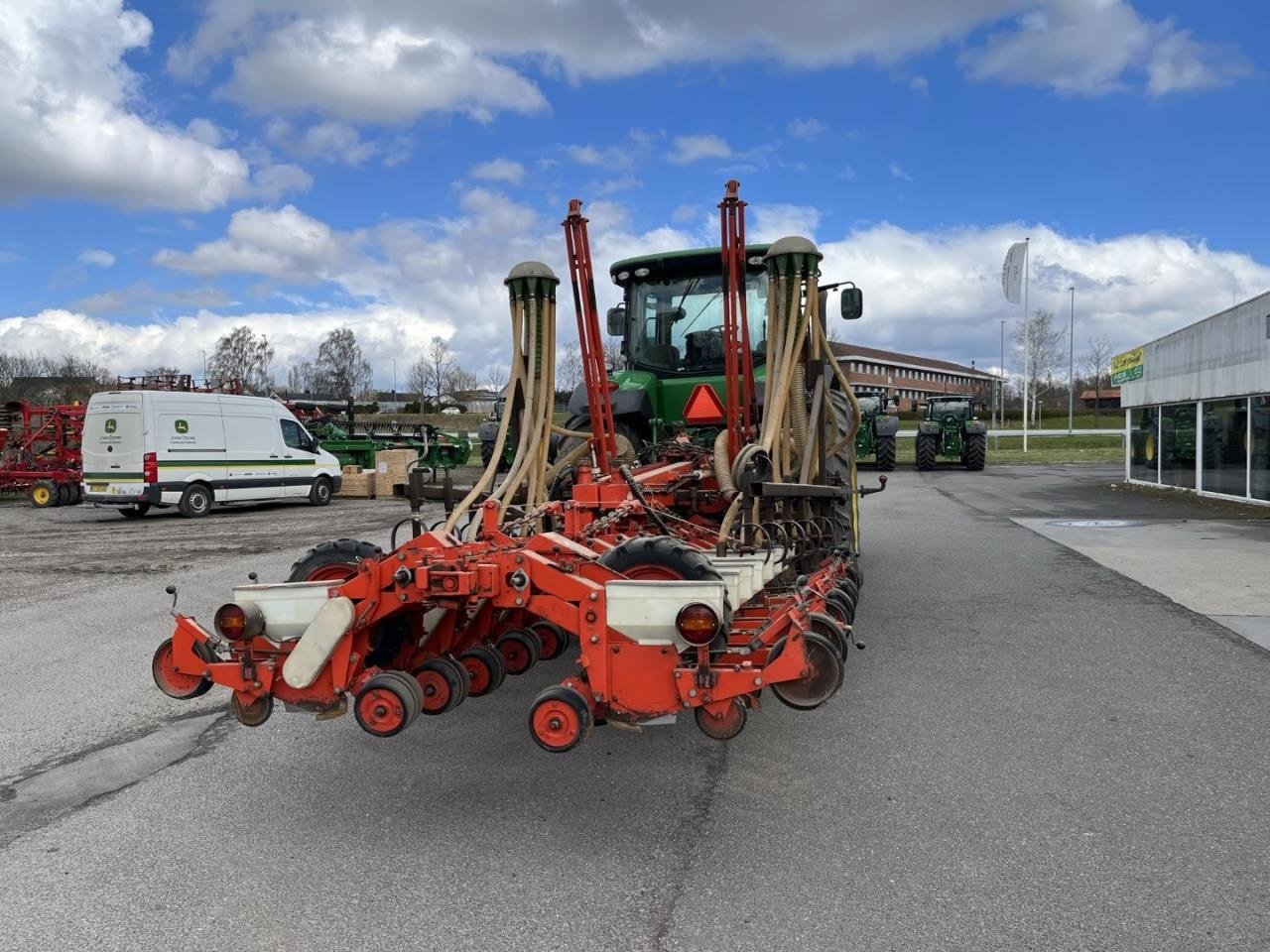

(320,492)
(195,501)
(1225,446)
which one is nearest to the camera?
(1225,446)

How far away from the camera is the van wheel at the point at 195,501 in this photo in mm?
16109

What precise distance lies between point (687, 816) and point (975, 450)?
25270mm

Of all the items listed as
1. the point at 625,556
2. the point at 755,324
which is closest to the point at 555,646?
the point at 625,556

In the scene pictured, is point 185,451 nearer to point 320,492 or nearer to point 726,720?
point 320,492

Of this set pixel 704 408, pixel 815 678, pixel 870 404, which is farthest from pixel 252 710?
pixel 870 404

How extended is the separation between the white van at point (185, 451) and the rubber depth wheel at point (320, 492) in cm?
58

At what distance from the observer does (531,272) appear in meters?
5.30

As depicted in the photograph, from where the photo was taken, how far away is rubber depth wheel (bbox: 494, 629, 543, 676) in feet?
14.2

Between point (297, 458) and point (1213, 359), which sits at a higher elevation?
point (1213, 359)

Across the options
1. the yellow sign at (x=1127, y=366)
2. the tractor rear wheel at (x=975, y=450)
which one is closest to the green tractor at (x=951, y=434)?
the tractor rear wheel at (x=975, y=450)

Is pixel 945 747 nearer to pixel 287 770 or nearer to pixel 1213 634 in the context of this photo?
pixel 287 770

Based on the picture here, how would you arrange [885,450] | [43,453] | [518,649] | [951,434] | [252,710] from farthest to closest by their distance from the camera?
[951,434], [885,450], [43,453], [518,649], [252,710]

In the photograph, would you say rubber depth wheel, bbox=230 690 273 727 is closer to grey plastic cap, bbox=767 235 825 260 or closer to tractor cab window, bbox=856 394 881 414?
grey plastic cap, bbox=767 235 825 260

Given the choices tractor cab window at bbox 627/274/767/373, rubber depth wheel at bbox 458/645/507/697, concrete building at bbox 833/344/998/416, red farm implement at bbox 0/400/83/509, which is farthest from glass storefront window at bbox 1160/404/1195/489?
concrete building at bbox 833/344/998/416
